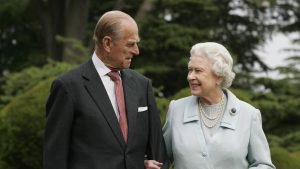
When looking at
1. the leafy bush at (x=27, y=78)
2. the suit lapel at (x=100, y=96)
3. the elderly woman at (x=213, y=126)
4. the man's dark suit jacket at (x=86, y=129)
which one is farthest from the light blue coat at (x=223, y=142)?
the leafy bush at (x=27, y=78)

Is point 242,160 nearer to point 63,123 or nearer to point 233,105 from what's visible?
point 233,105

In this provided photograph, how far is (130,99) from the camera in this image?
3.97 m

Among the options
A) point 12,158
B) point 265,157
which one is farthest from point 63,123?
point 12,158

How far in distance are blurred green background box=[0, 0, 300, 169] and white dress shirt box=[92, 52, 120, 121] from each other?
7820mm

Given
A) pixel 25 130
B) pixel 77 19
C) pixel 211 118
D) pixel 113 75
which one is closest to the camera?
pixel 113 75

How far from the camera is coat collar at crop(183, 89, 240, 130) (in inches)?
163

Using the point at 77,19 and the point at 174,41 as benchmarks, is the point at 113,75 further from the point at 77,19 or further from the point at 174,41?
the point at 77,19

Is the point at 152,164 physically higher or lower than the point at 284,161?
higher

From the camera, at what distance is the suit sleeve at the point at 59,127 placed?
12.5 feet

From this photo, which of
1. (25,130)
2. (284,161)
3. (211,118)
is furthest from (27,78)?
(211,118)

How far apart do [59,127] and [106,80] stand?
1.20 feet

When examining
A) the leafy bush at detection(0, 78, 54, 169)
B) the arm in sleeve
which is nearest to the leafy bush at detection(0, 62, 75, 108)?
the leafy bush at detection(0, 78, 54, 169)

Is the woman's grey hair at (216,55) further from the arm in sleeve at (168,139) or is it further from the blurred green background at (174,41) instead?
the blurred green background at (174,41)

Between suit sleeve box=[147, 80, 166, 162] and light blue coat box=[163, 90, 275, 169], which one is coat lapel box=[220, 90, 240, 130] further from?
suit sleeve box=[147, 80, 166, 162]
